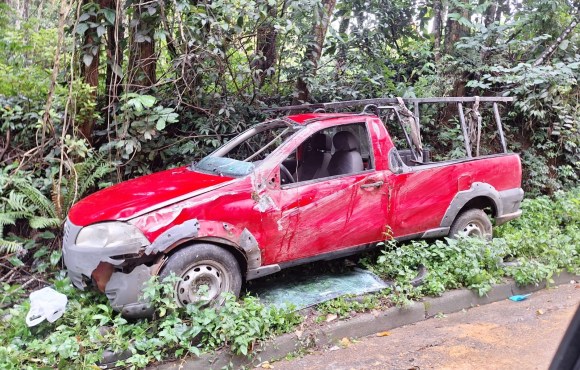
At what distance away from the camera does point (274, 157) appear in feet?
14.3

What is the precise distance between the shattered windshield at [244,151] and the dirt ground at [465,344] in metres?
1.81

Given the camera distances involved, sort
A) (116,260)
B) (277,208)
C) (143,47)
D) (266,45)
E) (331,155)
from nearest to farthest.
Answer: (116,260) < (277,208) < (331,155) < (143,47) < (266,45)

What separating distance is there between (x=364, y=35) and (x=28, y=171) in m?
5.79

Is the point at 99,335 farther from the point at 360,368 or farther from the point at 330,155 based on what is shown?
the point at 330,155

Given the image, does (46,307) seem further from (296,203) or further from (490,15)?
(490,15)

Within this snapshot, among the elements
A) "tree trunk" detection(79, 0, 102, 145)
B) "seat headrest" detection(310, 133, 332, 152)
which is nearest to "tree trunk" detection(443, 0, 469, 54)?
"seat headrest" detection(310, 133, 332, 152)

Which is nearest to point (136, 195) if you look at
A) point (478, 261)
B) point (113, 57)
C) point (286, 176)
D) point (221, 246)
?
point (221, 246)

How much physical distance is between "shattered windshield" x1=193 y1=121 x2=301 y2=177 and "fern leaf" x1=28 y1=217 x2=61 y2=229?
1643mm

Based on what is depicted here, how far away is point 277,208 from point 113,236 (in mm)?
1411

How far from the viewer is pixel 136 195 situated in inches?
161

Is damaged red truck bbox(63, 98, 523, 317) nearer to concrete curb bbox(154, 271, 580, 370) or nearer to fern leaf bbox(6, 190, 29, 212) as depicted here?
concrete curb bbox(154, 271, 580, 370)

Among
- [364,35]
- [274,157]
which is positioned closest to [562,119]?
[364,35]

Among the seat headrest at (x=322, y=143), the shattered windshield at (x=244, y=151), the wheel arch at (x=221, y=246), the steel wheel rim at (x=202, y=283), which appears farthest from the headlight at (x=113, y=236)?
the seat headrest at (x=322, y=143)

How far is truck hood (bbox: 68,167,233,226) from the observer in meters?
3.79
